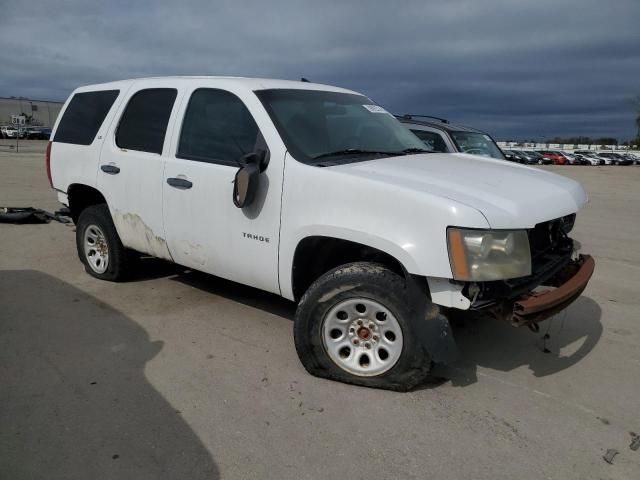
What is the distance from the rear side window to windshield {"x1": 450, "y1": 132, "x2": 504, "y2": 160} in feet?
16.5

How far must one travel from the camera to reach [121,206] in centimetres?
476

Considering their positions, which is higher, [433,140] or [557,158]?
[433,140]

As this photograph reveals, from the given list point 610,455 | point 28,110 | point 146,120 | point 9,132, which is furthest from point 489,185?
point 28,110

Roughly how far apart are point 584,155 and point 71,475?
209 feet

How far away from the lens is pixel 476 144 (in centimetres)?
857

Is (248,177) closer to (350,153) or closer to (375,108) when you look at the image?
(350,153)

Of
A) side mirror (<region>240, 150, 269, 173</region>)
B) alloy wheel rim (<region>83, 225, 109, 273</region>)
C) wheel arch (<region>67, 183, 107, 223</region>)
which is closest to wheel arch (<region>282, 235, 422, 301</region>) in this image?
side mirror (<region>240, 150, 269, 173</region>)

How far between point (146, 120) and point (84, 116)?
110cm

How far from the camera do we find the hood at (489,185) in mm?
2965

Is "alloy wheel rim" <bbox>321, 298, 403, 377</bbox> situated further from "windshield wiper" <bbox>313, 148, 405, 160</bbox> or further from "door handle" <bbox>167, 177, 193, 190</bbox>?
"door handle" <bbox>167, 177, 193, 190</bbox>

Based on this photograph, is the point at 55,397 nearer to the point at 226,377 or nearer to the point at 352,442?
the point at 226,377

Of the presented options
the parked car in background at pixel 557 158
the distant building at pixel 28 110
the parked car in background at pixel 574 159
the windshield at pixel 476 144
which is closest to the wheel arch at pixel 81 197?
the windshield at pixel 476 144

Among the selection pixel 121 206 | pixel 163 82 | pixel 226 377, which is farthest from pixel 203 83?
pixel 226 377

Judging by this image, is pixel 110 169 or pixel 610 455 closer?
pixel 610 455
